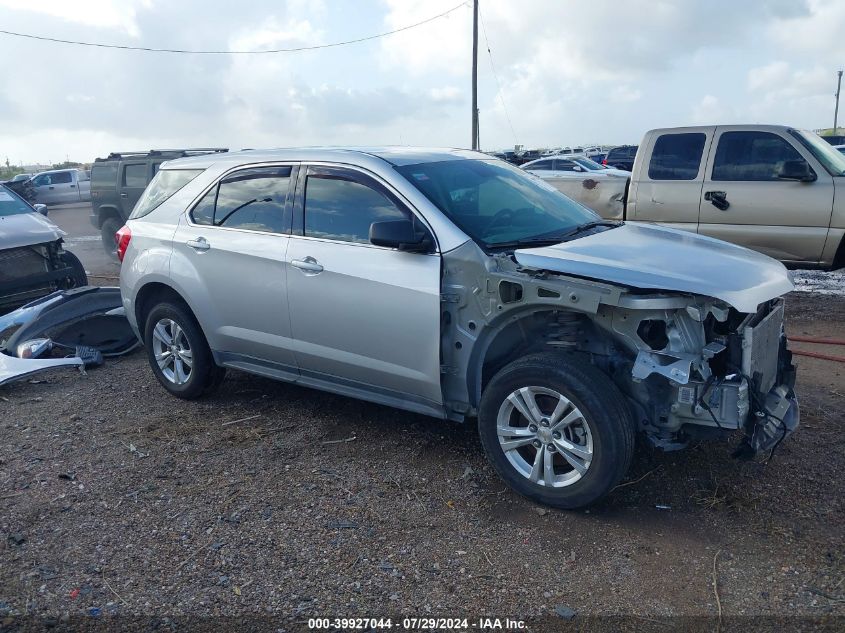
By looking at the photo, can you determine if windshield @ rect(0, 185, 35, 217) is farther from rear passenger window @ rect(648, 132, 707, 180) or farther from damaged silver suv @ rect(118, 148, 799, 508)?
rear passenger window @ rect(648, 132, 707, 180)

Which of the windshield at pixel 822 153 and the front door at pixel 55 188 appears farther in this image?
the front door at pixel 55 188

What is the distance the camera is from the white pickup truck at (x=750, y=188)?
321 inches

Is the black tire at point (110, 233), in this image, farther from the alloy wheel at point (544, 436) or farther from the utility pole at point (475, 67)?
the utility pole at point (475, 67)

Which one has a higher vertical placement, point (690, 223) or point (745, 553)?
point (690, 223)

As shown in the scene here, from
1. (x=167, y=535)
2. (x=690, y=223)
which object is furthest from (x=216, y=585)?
(x=690, y=223)

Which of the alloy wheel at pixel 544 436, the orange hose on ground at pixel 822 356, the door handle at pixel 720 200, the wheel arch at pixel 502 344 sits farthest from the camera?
the door handle at pixel 720 200

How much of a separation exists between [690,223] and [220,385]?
5.66 m

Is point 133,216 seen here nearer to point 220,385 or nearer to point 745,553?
point 220,385

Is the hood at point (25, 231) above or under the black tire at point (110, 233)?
above

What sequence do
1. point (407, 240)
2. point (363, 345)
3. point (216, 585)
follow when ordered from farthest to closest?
1. point (363, 345)
2. point (407, 240)
3. point (216, 585)

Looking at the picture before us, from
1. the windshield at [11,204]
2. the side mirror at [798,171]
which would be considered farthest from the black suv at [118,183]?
the side mirror at [798,171]

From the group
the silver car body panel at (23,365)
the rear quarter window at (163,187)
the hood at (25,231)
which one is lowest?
the silver car body panel at (23,365)

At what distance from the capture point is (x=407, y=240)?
13.8 ft

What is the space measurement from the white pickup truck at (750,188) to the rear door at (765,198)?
1cm
